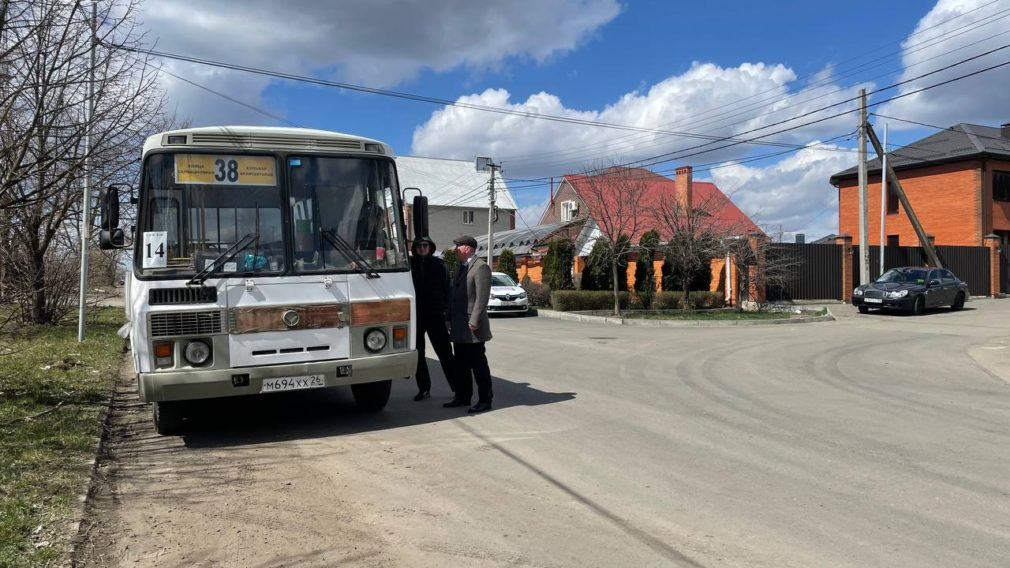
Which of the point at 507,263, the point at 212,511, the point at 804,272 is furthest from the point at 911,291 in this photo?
the point at 212,511

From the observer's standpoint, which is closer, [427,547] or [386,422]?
[427,547]

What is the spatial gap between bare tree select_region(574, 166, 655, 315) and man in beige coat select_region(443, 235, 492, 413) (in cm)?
1645

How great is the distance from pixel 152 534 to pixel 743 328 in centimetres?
1756

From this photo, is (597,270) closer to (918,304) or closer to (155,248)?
(918,304)

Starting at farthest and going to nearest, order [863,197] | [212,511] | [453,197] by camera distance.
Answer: [453,197] → [863,197] → [212,511]

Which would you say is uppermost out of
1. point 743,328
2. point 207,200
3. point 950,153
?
point 950,153

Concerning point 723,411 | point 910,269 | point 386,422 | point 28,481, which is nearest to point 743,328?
point 910,269

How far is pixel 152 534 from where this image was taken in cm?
445

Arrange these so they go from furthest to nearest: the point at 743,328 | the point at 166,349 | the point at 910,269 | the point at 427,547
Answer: the point at 910,269, the point at 743,328, the point at 166,349, the point at 427,547

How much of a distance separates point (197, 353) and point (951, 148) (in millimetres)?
43449

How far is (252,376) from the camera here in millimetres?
6539

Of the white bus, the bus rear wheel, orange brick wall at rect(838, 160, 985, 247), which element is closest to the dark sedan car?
orange brick wall at rect(838, 160, 985, 247)

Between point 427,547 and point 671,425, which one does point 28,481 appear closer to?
point 427,547

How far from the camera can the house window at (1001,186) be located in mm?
38969
